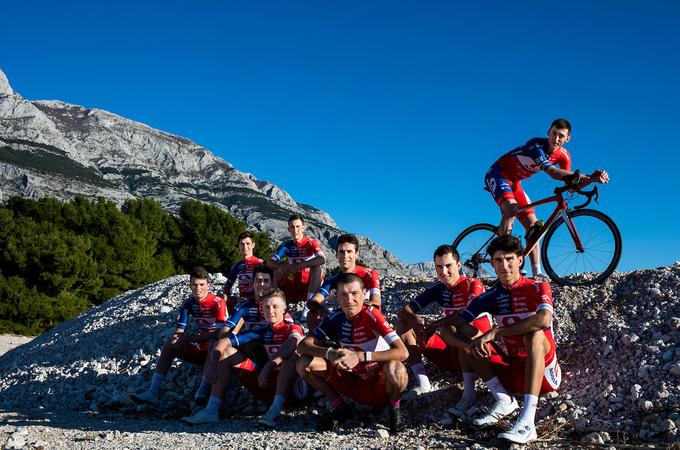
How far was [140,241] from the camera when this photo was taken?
26797 mm

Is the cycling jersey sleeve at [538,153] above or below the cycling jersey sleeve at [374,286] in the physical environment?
above

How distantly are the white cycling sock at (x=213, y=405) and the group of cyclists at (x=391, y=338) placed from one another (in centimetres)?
1

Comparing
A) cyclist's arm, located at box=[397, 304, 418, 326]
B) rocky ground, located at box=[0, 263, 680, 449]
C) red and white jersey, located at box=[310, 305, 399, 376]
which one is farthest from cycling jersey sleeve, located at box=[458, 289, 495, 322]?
rocky ground, located at box=[0, 263, 680, 449]

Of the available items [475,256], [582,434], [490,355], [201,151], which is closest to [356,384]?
[490,355]

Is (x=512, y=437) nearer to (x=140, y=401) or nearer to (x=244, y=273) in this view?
(x=140, y=401)

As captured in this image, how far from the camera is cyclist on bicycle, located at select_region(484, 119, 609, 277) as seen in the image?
6.93 metres

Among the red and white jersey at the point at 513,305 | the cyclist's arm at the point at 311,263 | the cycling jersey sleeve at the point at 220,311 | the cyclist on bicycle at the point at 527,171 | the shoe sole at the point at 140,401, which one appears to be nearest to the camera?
the red and white jersey at the point at 513,305

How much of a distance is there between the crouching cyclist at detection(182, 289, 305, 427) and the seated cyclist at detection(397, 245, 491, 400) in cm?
121

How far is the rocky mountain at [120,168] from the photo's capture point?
83350 mm

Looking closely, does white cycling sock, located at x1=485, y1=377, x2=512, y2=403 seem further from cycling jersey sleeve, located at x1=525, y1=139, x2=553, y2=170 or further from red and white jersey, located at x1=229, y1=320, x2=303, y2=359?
cycling jersey sleeve, located at x1=525, y1=139, x2=553, y2=170

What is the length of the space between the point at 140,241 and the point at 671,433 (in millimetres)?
25267

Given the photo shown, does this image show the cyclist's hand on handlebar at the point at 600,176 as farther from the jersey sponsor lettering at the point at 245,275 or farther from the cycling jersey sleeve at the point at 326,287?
the jersey sponsor lettering at the point at 245,275

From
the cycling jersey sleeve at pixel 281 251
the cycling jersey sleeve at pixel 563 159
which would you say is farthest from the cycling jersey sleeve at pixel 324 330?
the cycling jersey sleeve at pixel 563 159

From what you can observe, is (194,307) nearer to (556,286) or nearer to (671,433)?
(556,286)
